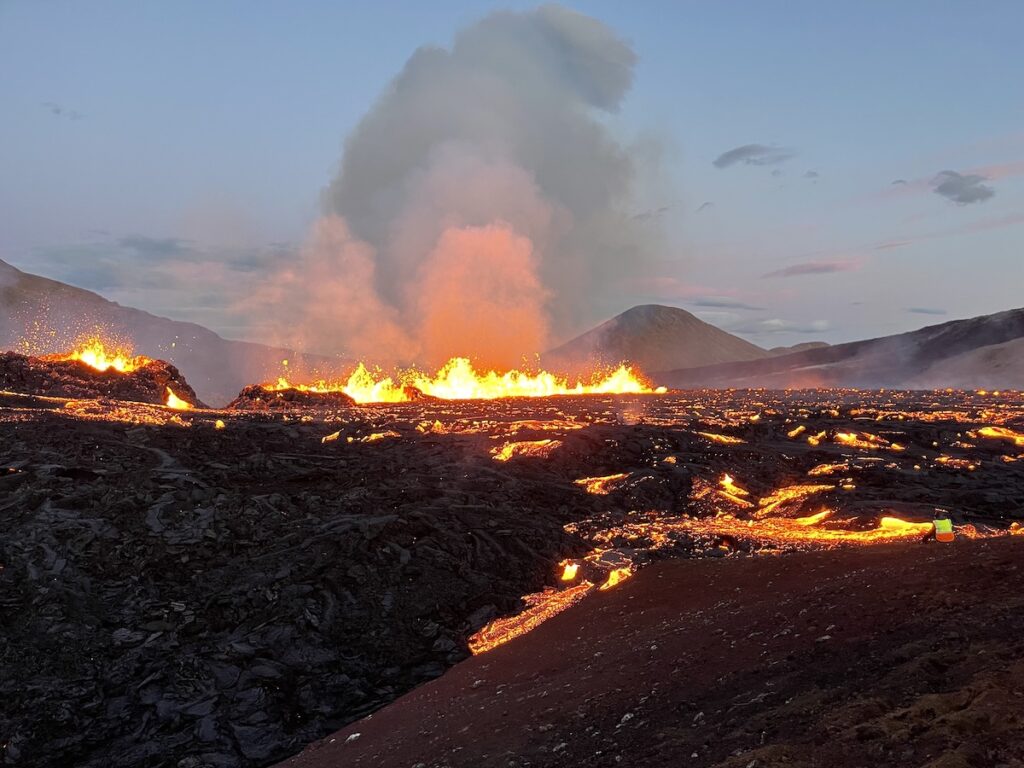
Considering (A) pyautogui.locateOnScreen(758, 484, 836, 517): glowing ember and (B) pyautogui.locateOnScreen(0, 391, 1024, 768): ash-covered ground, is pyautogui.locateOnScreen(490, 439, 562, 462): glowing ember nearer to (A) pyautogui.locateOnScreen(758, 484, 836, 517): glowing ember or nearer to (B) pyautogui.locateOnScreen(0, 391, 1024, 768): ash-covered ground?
(B) pyautogui.locateOnScreen(0, 391, 1024, 768): ash-covered ground

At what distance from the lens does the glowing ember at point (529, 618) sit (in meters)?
12.0

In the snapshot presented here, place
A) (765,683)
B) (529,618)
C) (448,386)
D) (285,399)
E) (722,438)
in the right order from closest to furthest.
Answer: (765,683) → (529,618) → (722,438) → (285,399) → (448,386)

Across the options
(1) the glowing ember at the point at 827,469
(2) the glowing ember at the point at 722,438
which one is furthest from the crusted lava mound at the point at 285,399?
(1) the glowing ember at the point at 827,469

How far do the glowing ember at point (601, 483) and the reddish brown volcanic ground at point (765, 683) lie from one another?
934 centimetres

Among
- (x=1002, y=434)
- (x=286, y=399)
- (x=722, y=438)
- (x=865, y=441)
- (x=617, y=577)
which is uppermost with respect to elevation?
(x=286, y=399)

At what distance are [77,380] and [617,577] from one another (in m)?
40.7

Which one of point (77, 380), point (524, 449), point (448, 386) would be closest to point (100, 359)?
point (77, 380)

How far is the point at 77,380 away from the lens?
4291cm

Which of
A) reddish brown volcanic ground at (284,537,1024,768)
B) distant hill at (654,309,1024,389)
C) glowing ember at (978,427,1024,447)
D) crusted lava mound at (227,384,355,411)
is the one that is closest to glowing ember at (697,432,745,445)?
glowing ember at (978,427,1024,447)

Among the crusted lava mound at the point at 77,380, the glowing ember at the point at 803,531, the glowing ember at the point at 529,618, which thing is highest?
the crusted lava mound at the point at 77,380

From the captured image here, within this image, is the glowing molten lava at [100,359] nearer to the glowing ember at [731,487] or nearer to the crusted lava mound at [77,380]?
the crusted lava mound at [77,380]

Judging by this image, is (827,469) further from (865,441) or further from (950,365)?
(950,365)

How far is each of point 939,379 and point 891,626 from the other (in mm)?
171869

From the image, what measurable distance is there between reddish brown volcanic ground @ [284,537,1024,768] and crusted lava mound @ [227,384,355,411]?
40509 millimetres
